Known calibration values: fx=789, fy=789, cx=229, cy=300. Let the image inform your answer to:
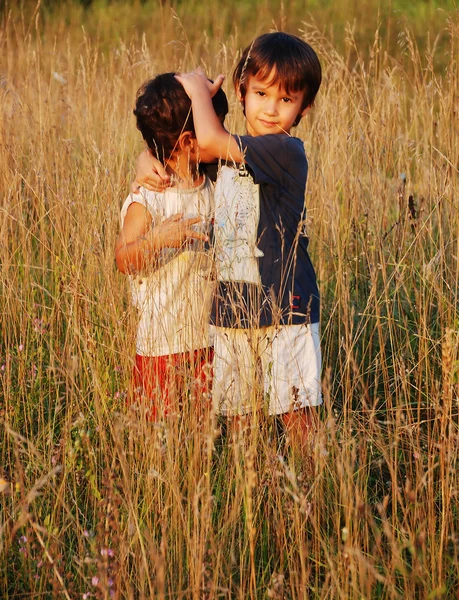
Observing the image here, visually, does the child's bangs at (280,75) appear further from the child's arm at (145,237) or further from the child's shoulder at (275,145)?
the child's arm at (145,237)

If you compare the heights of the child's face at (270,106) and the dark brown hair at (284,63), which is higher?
the dark brown hair at (284,63)

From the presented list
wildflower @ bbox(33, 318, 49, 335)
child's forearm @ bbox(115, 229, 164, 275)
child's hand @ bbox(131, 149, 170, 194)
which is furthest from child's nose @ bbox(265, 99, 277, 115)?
wildflower @ bbox(33, 318, 49, 335)

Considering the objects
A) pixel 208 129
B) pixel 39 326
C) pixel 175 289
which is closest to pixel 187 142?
pixel 208 129

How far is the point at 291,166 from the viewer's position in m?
2.19

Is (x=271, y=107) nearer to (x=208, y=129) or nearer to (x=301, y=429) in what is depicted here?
(x=208, y=129)

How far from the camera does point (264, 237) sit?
231 cm

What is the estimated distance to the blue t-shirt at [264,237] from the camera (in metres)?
2.16

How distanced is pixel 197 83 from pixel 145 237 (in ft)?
1.49

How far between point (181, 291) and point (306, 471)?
0.63 m

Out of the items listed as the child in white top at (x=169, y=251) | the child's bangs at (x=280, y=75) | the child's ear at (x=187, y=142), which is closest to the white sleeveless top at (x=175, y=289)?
the child in white top at (x=169, y=251)

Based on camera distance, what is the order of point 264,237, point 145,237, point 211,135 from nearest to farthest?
point 211,135, point 145,237, point 264,237

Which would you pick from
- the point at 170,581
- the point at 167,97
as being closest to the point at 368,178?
the point at 167,97

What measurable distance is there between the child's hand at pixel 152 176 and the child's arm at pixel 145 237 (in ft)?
0.22

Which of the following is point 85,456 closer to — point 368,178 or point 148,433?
point 148,433
